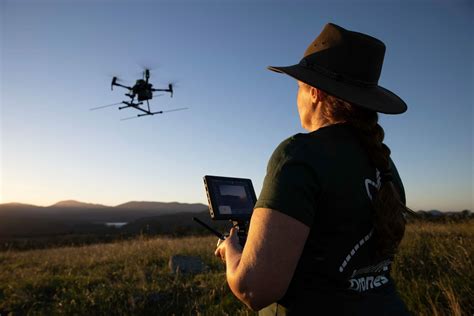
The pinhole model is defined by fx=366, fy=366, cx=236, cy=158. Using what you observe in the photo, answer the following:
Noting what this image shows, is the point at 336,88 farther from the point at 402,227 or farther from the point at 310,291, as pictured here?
the point at 310,291

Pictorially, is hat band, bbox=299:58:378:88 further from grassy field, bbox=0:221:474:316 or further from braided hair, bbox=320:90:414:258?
grassy field, bbox=0:221:474:316

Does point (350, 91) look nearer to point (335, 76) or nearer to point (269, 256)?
point (335, 76)

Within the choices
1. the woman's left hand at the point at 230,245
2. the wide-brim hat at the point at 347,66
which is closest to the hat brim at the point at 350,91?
the wide-brim hat at the point at 347,66

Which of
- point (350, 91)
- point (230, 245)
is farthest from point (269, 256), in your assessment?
point (350, 91)

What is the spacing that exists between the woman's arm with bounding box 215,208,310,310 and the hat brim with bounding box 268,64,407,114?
1.98 feet

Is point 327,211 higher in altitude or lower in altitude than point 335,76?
lower

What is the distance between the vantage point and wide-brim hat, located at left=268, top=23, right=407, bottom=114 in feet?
5.40

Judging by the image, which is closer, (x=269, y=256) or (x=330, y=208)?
(x=269, y=256)

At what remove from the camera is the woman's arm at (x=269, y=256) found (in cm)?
131

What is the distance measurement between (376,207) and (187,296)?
A: 12.4 ft

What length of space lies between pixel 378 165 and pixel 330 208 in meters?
0.34

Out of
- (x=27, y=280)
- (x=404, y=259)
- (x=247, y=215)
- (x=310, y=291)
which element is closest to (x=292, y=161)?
(x=310, y=291)

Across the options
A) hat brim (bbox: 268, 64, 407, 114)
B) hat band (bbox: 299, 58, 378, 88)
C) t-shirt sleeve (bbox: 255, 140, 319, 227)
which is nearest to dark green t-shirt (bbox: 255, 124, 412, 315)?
t-shirt sleeve (bbox: 255, 140, 319, 227)

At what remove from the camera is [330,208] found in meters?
1.43
